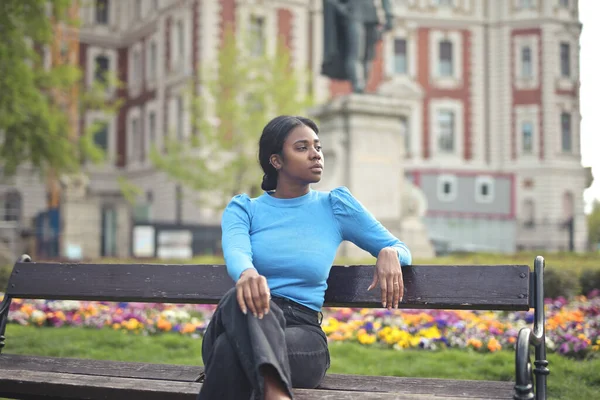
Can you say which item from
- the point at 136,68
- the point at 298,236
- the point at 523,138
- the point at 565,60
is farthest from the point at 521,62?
the point at 298,236

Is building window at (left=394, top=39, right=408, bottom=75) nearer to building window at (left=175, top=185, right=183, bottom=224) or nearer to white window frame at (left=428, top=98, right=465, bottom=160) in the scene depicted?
white window frame at (left=428, top=98, right=465, bottom=160)

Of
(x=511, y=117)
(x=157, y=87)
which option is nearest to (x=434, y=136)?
(x=511, y=117)

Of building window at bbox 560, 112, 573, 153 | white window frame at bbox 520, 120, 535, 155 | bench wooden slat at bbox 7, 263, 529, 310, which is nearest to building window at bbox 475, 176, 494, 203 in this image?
white window frame at bbox 520, 120, 535, 155

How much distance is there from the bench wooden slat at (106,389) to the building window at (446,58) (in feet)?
128

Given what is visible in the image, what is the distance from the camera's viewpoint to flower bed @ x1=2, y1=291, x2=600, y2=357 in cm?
679

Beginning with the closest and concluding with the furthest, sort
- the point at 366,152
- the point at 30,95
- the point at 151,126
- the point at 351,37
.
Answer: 1. the point at 351,37
2. the point at 366,152
3. the point at 30,95
4. the point at 151,126

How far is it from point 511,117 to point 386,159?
95.8 feet

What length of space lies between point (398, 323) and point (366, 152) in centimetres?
608

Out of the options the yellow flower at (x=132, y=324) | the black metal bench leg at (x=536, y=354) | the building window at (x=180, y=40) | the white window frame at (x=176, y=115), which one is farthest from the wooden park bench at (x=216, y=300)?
the building window at (x=180, y=40)

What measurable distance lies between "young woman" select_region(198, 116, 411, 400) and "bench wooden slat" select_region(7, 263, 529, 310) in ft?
0.49

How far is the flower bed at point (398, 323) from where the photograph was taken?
6793 millimetres

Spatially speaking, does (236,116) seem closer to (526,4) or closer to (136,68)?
(136,68)

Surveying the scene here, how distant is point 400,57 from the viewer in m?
41.2

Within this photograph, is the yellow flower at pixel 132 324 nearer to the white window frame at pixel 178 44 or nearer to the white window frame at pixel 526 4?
the white window frame at pixel 178 44
